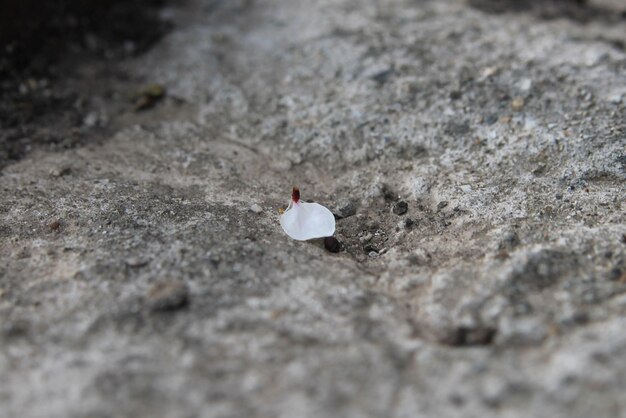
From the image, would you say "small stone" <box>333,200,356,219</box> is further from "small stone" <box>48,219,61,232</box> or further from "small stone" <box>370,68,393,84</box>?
"small stone" <box>48,219,61,232</box>

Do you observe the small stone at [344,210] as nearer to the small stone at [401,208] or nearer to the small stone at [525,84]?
the small stone at [401,208]

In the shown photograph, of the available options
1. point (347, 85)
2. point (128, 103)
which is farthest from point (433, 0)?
point (128, 103)

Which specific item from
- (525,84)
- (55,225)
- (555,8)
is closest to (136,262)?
(55,225)

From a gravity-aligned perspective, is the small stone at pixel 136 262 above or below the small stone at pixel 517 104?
below

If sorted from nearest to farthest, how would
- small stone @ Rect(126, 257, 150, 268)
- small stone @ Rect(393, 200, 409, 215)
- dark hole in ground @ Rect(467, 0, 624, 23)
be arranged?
small stone @ Rect(126, 257, 150, 268), small stone @ Rect(393, 200, 409, 215), dark hole in ground @ Rect(467, 0, 624, 23)

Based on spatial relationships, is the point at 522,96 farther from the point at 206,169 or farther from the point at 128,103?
the point at 128,103

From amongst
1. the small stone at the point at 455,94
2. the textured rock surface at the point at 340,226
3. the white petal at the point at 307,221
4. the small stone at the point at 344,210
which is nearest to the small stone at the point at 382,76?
the textured rock surface at the point at 340,226

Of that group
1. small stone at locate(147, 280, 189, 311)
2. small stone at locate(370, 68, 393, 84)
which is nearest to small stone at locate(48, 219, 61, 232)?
small stone at locate(147, 280, 189, 311)
